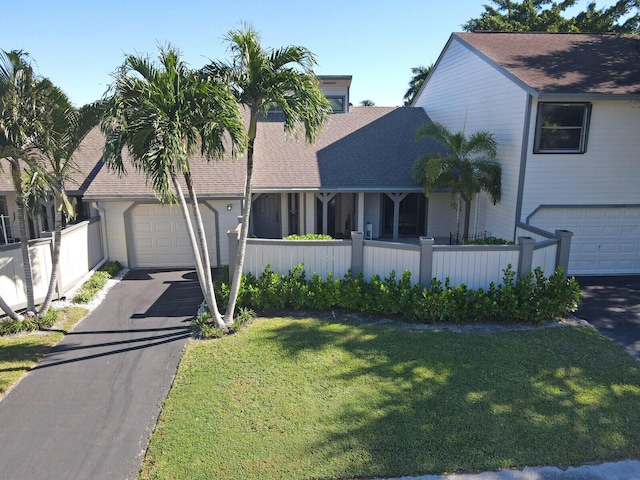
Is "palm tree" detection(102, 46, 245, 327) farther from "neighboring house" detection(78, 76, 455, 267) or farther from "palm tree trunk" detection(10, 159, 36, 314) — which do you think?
"neighboring house" detection(78, 76, 455, 267)

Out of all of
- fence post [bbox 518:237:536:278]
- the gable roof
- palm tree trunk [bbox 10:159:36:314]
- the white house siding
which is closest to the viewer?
palm tree trunk [bbox 10:159:36:314]

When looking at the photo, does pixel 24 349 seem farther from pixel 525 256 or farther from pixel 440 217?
pixel 440 217

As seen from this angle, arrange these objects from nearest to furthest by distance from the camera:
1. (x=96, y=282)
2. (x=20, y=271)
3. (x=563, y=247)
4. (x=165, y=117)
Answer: (x=165, y=117), (x=20, y=271), (x=563, y=247), (x=96, y=282)

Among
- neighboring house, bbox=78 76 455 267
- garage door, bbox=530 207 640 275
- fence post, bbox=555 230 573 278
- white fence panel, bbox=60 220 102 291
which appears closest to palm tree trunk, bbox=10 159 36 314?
white fence panel, bbox=60 220 102 291

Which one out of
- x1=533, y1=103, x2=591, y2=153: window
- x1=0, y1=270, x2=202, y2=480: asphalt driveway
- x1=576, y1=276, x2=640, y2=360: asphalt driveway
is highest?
x1=533, y1=103, x2=591, y2=153: window

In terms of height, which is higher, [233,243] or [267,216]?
[233,243]

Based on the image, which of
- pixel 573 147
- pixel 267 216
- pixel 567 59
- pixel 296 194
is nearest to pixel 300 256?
pixel 296 194

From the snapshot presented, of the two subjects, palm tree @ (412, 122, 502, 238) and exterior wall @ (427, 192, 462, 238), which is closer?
palm tree @ (412, 122, 502, 238)
